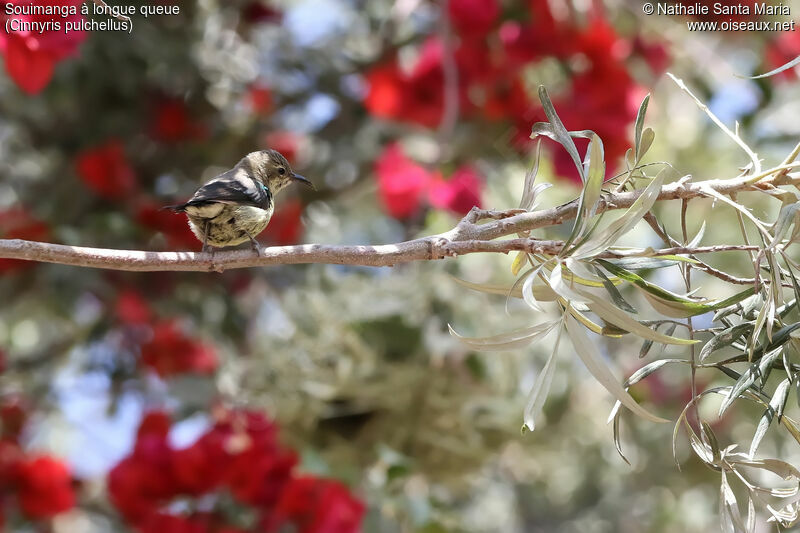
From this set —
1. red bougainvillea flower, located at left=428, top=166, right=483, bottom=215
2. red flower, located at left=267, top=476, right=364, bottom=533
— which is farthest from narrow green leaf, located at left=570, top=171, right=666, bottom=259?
red bougainvillea flower, located at left=428, top=166, right=483, bottom=215

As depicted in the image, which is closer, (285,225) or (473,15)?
(473,15)

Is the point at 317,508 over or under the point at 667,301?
under

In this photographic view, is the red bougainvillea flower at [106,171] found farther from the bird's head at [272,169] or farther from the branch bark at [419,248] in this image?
the branch bark at [419,248]

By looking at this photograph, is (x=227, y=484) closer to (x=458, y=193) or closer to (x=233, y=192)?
(x=233, y=192)

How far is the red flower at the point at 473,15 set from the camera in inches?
74.1

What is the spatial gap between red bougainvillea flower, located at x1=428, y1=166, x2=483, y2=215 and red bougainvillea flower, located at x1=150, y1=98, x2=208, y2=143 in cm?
61

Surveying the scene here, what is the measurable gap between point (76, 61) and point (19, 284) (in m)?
0.52

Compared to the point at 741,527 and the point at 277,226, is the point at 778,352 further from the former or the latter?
the point at 277,226

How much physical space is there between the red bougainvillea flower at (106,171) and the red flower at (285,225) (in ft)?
1.05

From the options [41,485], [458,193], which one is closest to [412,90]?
[458,193]

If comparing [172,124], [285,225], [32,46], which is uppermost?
[32,46]

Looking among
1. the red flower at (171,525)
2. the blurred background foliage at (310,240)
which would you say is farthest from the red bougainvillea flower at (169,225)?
the red flower at (171,525)

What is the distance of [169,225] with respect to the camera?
6.31ft

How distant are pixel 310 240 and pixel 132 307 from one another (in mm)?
599
